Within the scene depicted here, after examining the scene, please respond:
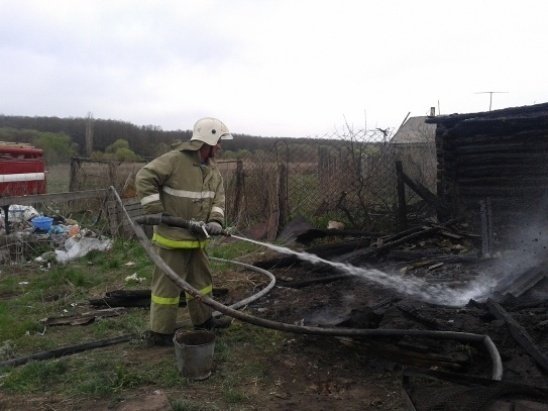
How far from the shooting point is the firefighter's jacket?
14.5 feet

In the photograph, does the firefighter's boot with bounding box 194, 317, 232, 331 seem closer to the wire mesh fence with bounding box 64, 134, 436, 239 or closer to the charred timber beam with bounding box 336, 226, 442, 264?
the charred timber beam with bounding box 336, 226, 442, 264

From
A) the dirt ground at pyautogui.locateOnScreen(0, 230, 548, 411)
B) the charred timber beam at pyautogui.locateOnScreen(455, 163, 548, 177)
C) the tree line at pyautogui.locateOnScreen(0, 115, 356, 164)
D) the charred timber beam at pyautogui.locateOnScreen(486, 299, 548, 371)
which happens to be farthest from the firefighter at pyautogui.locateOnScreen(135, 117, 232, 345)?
the tree line at pyautogui.locateOnScreen(0, 115, 356, 164)

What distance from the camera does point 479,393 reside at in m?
2.69

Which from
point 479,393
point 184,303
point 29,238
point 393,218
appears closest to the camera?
point 479,393

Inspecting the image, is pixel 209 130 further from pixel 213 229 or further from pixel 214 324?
pixel 214 324

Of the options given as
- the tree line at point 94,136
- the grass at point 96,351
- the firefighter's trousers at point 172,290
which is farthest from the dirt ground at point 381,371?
the tree line at point 94,136

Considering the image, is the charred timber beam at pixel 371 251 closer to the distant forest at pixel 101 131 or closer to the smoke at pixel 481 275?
the smoke at pixel 481 275

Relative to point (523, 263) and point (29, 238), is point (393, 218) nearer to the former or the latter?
point (523, 263)

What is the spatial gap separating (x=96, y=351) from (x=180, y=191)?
Answer: 1.71 meters

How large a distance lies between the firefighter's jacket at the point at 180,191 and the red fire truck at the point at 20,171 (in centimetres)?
924

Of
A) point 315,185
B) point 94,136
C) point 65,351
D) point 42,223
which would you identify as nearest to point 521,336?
point 65,351

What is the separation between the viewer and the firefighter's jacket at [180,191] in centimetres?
442

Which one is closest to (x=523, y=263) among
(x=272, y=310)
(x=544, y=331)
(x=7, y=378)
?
(x=544, y=331)

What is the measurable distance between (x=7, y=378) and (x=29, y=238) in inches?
202
